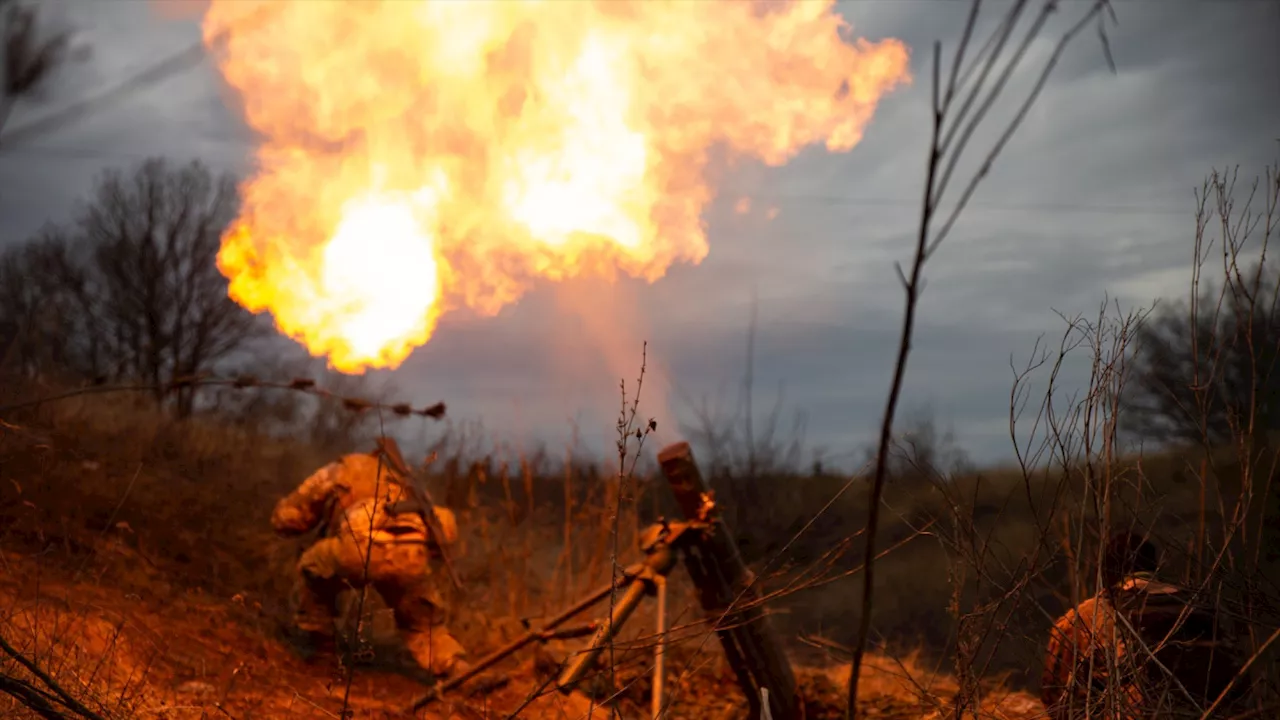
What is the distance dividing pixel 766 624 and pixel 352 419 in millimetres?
15284

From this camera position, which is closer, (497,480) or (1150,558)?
(1150,558)

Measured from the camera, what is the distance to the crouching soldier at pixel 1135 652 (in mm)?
2520

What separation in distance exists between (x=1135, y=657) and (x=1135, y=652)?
326mm

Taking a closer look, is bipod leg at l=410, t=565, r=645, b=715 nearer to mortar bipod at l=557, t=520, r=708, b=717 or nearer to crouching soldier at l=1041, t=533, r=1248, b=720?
mortar bipod at l=557, t=520, r=708, b=717

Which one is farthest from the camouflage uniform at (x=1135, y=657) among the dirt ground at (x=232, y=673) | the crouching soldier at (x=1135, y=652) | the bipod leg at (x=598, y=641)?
the bipod leg at (x=598, y=641)

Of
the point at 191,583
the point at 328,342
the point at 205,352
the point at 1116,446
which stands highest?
the point at 205,352

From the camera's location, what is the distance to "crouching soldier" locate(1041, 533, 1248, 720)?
8.27 feet

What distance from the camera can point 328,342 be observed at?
22.6 ft

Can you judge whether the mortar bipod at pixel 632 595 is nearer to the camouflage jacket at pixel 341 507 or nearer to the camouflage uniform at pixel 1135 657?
the camouflage jacket at pixel 341 507

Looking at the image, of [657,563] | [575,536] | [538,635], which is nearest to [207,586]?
[575,536]

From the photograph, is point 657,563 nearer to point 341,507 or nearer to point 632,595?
point 632,595

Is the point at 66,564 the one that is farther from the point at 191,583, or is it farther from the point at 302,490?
the point at 302,490

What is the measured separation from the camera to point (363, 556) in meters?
5.96

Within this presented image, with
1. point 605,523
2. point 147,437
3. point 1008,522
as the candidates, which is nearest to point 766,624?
point 605,523
